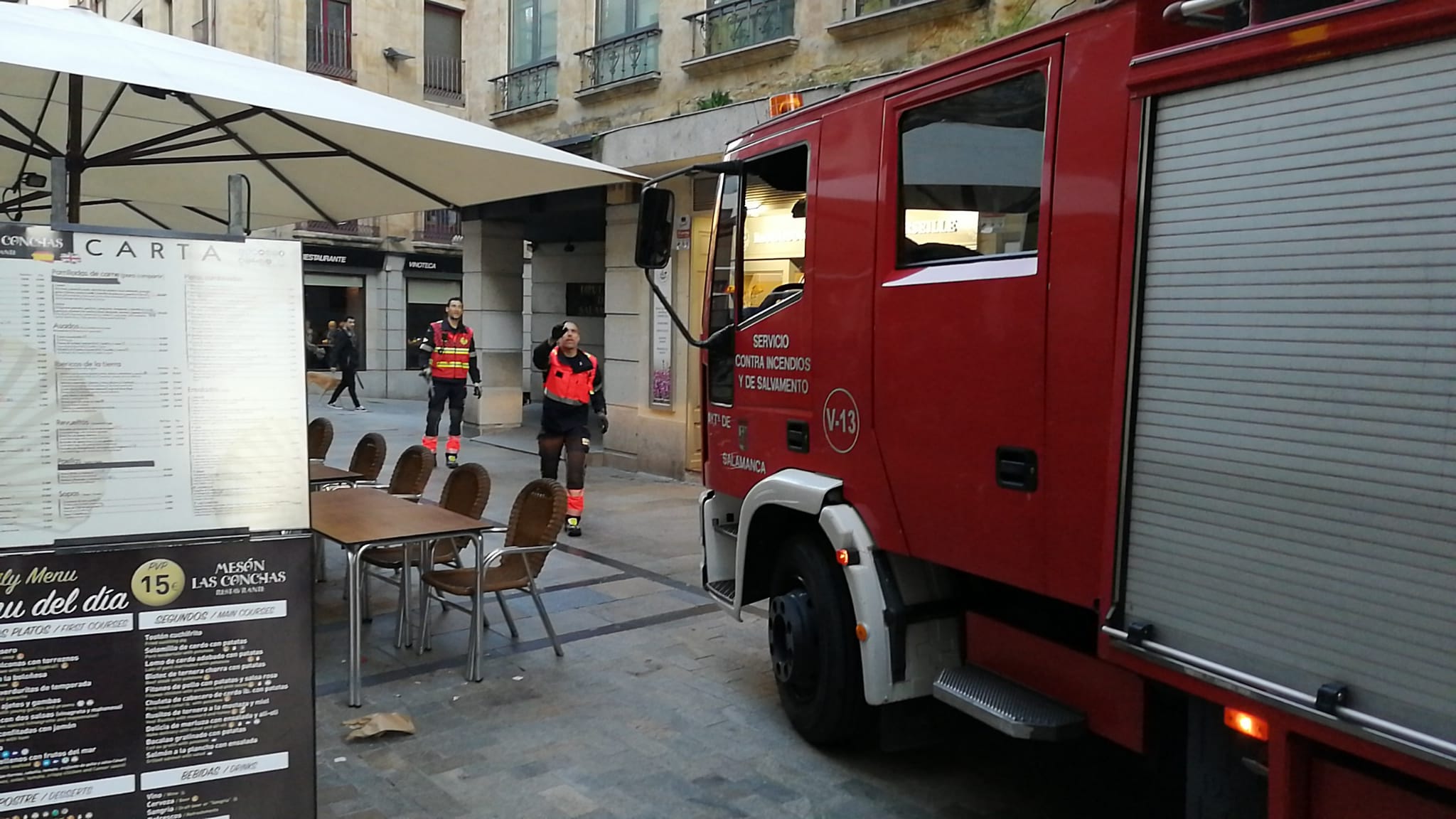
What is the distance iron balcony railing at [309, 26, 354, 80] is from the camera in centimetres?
2569

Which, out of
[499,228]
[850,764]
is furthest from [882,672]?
[499,228]

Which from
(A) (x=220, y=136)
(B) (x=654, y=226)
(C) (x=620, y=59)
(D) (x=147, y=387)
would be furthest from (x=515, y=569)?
(C) (x=620, y=59)

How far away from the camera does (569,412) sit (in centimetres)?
917

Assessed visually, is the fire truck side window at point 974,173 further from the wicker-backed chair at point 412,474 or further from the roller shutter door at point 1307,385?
the wicker-backed chair at point 412,474

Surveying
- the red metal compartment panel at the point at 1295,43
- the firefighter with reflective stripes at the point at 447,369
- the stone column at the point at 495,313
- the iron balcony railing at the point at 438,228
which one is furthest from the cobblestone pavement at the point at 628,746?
the iron balcony railing at the point at 438,228

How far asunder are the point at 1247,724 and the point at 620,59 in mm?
11649

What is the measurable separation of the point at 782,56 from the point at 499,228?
7051 millimetres

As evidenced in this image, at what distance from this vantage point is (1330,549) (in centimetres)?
235

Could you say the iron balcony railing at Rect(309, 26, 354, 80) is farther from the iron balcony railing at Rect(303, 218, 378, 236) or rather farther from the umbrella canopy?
the umbrella canopy

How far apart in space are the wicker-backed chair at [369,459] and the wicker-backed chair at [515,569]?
195 cm

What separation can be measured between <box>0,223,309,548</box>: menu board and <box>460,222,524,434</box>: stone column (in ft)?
43.9

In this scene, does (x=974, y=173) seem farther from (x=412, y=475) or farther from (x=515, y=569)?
(x=412, y=475)

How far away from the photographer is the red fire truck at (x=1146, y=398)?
7.34 ft

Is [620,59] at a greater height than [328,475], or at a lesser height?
greater
